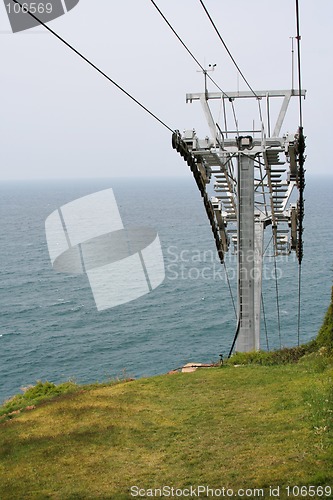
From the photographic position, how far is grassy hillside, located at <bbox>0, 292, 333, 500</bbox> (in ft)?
43.4

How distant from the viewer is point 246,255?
2339 cm

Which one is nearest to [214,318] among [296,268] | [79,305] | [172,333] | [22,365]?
[172,333]

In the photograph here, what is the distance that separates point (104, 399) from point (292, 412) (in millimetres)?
6345

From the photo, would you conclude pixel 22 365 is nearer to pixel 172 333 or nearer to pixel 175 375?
pixel 172 333

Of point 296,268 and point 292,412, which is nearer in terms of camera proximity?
point 292,412

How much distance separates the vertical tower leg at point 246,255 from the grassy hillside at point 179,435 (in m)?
2.94

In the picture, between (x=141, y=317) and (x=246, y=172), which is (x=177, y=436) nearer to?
(x=246, y=172)

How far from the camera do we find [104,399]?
19953mm

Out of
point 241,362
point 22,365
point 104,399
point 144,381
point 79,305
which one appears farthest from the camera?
point 79,305
